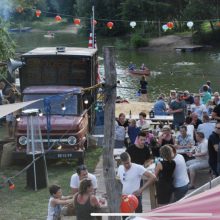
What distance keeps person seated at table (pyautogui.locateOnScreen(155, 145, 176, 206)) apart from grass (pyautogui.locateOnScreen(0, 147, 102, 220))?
241cm

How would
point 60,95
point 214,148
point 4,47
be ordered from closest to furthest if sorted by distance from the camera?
point 214,148 < point 60,95 < point 4,47

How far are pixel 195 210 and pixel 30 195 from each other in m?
7.81

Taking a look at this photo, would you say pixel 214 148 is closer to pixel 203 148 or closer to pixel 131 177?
pixel 203 148

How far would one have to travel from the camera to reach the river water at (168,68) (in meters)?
40.8

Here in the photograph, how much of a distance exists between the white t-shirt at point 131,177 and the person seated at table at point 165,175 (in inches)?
20.4

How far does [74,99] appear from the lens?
17406 millimetres

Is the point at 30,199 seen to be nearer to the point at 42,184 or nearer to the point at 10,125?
the point at 42,184

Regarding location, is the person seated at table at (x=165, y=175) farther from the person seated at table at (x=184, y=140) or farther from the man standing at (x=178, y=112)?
the man standing at (x=178, y=112)

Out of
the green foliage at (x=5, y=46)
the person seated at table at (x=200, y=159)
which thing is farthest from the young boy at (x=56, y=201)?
the green foliage at (x=5, y=46)

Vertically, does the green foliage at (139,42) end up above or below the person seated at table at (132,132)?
above

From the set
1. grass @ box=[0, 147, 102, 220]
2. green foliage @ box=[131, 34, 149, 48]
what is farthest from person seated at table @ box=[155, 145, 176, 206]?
green foliage @ box=[131, 34, 149, 48]

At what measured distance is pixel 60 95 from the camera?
1638 centimetres

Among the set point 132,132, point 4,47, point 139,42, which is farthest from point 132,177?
point 139,42

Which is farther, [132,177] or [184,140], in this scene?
[184,140]
